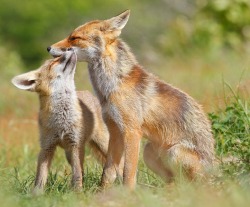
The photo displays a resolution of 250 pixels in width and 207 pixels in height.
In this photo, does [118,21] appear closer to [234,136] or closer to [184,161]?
[184,161]

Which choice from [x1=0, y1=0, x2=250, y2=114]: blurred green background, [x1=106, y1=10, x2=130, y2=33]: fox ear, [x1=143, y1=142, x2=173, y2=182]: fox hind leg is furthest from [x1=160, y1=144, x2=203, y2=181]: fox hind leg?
[x1=106, y1=10, x2=130, y2=33]: fox ear

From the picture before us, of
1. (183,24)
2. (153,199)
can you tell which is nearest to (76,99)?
(153,199)

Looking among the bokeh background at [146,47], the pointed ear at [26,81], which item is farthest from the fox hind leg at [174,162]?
the pointed ear at [26,81]

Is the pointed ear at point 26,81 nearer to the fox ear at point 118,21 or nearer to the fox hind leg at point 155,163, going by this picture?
the fox ear at point 118,21

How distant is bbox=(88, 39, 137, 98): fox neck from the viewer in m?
8.73

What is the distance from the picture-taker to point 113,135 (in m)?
8.83

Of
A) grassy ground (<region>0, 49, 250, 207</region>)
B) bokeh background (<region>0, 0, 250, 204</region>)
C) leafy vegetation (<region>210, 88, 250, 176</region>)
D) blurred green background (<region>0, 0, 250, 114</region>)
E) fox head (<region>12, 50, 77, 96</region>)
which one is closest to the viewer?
grassy ground (<region>0, 49, 250, 207</region>)

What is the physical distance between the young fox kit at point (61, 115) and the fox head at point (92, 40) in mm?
104

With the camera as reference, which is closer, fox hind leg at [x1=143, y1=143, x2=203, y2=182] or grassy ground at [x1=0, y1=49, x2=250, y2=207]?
grassy ground at [x1=0, y1=49, x2=250, y2=207]

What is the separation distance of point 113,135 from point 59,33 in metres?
26.8

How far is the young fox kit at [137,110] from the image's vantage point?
8.55 meters

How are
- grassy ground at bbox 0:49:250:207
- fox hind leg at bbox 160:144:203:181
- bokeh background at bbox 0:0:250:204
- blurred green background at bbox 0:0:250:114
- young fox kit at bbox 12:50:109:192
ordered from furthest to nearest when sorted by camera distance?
blurred green background at bbox 0:0:250:114 < bokeh background at bbox 0:0:250:204 < young fox kit at bbox 12:50:109:192 < fox hind leg at bbox 160:144:203:181 < grassy ground at bbox 0:49:250:207

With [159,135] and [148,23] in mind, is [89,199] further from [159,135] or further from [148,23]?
[148,23]

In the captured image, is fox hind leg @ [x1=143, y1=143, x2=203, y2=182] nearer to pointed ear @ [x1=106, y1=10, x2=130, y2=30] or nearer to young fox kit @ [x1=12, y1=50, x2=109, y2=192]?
young fox kit @ [x1=12, y1=50, x2=109, y2=192]
